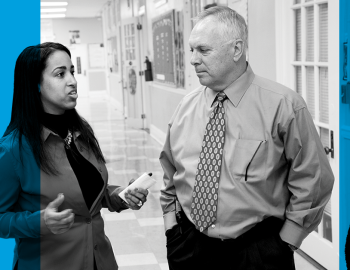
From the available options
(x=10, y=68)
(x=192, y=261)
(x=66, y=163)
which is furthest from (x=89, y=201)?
(x=10, y=68)

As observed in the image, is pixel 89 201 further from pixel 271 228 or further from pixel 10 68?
pixel 10 68

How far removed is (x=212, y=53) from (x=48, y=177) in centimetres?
77

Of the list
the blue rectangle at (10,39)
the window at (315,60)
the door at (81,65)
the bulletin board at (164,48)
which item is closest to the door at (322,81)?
the window at (315,60)

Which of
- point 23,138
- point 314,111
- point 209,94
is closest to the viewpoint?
point 23,138

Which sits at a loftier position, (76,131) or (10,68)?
(10,68)

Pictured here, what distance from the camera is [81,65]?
21.9 meters

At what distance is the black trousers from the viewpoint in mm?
1875

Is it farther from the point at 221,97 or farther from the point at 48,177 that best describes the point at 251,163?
the point at 48,177

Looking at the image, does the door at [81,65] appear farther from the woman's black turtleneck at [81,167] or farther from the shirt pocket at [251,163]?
the shirt pocket at [251,163]

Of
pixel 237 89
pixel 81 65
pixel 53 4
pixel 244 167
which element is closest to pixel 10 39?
pixel 237 89

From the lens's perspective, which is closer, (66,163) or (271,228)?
(66,163)

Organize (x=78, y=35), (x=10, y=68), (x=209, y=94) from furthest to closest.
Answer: (x=78, y=35) → (x=10, y=68) → (x=209, y=94)

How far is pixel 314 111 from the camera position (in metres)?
3.58

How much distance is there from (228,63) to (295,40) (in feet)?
6.48
